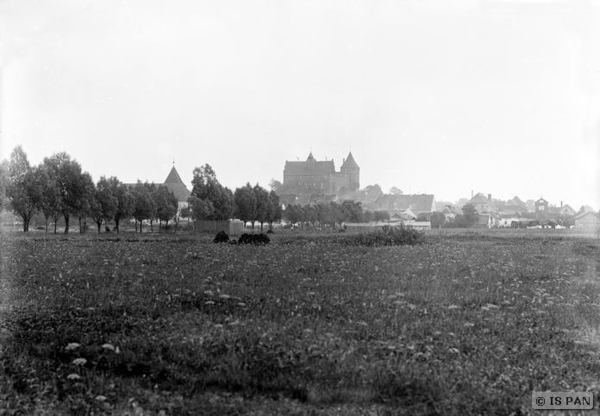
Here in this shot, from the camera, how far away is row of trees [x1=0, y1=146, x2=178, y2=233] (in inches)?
1959

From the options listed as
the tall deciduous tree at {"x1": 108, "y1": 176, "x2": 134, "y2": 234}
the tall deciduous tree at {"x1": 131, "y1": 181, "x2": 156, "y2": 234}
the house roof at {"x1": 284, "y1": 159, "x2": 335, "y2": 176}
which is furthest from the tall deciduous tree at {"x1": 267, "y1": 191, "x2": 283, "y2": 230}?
the house roof at {"x1": 284, "y1": 159, "x2": 335, "y2": 176}

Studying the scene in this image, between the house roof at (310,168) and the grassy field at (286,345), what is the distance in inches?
7080

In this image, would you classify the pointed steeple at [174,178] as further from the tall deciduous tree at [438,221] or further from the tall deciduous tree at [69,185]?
the tall deciduous tree at [69,185]

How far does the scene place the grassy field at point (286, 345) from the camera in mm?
6297

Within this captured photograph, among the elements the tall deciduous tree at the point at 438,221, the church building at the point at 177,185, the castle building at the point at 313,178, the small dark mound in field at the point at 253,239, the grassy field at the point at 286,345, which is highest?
the castle building at the point at 313,178

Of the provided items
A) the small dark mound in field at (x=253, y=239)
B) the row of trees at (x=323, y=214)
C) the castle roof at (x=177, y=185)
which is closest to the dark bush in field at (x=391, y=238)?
the small dark mound in field at (x=253, y=239)

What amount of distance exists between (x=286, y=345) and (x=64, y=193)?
54034 millimetres

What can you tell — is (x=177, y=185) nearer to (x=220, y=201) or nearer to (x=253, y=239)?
(x=220, y=201)

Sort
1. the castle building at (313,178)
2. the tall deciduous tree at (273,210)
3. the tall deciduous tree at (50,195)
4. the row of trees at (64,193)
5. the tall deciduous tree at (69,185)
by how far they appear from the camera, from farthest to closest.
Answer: the castle building at (313,178)
the tall deciduous tree at (273,210)
the tall deciduous tree at (69,185)
the tall deciduous tree at (50,195)
the row of trees at (64,193)

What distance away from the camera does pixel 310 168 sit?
635ft

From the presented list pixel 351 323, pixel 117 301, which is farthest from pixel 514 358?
pixel 117 301

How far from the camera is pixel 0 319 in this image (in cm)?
898

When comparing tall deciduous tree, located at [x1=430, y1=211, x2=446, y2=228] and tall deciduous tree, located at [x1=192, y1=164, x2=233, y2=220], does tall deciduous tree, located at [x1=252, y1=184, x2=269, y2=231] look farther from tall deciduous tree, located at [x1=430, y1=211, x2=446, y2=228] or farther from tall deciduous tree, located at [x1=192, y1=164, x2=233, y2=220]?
tall deciduous tree, located at [x1=430, y1=211, x2=446, y2=228]

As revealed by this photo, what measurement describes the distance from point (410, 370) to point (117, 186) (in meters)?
61.2
